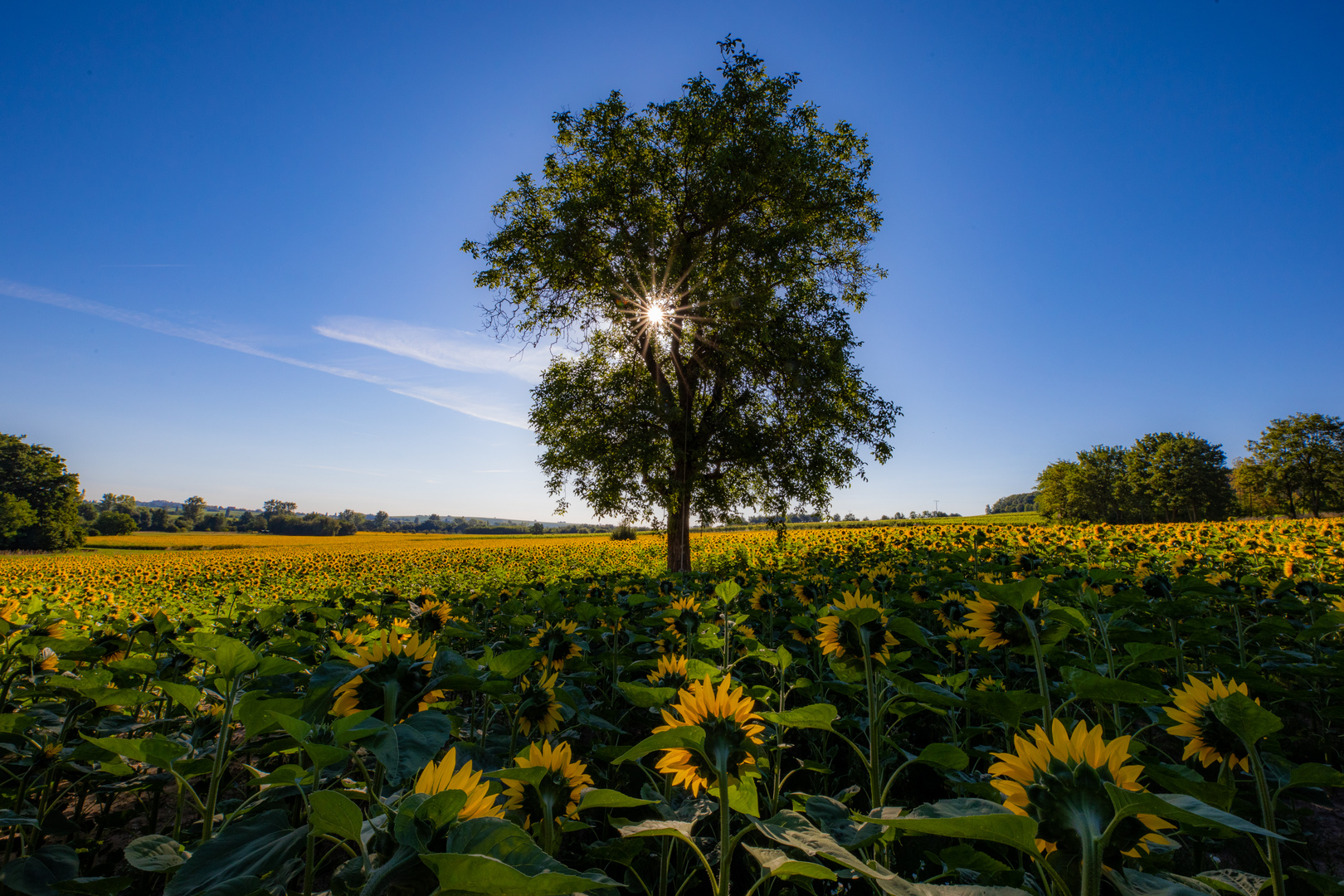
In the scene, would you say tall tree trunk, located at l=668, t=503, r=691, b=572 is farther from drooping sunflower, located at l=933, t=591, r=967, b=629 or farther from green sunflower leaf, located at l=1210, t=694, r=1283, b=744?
green sunflower leaf, located at l=1210, t=694, r=1283, b=744

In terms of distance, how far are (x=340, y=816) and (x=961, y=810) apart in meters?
0.94

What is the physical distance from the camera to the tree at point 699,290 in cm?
1243

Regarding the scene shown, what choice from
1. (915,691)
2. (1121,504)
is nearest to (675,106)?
(915,691)

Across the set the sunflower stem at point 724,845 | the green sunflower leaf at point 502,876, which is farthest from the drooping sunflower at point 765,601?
the green sunflower leaf at point 502,876

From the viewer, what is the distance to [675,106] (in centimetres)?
1299

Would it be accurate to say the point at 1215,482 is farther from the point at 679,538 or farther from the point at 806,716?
the point at 806,716

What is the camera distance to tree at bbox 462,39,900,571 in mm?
12430

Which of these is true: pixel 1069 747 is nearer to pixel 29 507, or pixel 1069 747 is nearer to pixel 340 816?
pixel 340 816

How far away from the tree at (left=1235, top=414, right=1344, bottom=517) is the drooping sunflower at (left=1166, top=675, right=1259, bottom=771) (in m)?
71.3

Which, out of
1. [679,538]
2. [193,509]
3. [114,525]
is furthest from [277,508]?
[679,538]

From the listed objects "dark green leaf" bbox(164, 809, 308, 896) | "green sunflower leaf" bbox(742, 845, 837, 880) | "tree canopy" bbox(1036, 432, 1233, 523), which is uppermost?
"tree canopy" bbox(1036, 432, 1233, 523)

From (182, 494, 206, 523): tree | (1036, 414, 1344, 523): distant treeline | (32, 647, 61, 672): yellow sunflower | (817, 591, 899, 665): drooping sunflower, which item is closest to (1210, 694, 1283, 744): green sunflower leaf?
(817, 591, 899, 665): drooping sunflower

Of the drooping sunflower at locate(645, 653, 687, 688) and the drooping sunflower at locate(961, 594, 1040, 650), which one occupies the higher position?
the drooping sunflower at locate(961, 594, 1040, 650)

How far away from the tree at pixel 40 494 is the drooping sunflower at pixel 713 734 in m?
59.7
